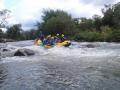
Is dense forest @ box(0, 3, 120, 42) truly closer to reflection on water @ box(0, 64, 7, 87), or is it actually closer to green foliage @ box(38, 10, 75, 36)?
green foliage @ box(38, 10, 75, 36)

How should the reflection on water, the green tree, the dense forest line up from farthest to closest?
1. the green tree
2. the dense forest
3. the reflection on water

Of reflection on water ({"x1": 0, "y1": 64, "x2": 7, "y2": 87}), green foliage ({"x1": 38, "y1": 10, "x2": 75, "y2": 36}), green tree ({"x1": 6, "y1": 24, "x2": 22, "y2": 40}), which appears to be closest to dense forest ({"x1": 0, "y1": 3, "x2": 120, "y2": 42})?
green foliage ({"x1": 38, "y1": 10, "x2": 75, "y2": 36})

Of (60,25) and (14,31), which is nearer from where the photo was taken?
(60,25)

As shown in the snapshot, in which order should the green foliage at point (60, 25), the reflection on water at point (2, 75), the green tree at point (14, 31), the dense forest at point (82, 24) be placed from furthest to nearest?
the green tree at point (14, 31) → the green foliage at point (60, 25) → the dense forest at point (82, 24) → the reflection on water at point (2, 75)

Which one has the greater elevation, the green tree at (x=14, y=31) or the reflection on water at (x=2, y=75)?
the green tree at (x=14, y=31)

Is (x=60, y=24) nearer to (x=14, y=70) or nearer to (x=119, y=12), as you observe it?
(x=119, y=12)

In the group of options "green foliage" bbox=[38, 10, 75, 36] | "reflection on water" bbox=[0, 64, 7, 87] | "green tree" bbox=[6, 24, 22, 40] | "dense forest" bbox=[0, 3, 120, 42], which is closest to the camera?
"reflection on water" bbox=[0, 64, 7, 87]

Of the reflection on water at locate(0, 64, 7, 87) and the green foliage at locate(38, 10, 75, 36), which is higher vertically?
the green foliage at locate(38, 10, 75, 36)

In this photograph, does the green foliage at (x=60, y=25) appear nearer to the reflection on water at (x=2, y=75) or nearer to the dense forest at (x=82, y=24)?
the dense forest at (x=82, y=24)

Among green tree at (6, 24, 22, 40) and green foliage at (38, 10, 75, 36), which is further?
green tree at (6, 24, 22, 40)

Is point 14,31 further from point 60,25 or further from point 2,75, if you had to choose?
point 2,75

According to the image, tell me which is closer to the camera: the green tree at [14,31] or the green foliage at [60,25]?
the green foliage at [60,25]


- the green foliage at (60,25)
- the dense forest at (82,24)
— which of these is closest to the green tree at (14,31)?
the dense forest at (82,24)

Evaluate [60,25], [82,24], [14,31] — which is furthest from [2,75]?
[14,31]
